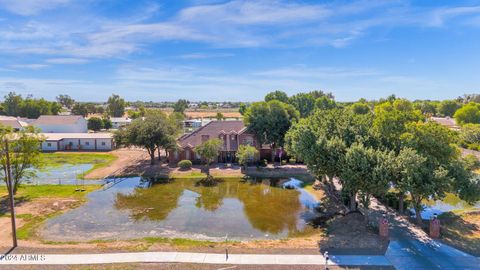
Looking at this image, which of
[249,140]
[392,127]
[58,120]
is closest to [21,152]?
[249,140]

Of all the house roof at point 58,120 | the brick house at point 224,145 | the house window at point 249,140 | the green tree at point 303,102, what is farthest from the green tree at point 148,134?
the green tree at point 303,102

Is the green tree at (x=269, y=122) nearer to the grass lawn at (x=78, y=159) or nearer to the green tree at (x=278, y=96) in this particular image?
the grass lawn at (x=78, y=159)

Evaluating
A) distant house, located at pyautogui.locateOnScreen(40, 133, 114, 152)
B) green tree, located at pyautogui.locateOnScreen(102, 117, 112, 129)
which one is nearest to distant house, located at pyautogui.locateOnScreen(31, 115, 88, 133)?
distant house, located at pyautogui.locateOnScreen(40, 133, 114, 152)

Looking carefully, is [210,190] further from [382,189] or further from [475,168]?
[475,168]

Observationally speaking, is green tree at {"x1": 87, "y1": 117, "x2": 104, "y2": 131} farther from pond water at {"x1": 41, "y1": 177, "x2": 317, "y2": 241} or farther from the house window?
the house window

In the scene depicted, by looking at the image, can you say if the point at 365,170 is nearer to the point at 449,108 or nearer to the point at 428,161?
the point at 428,161
